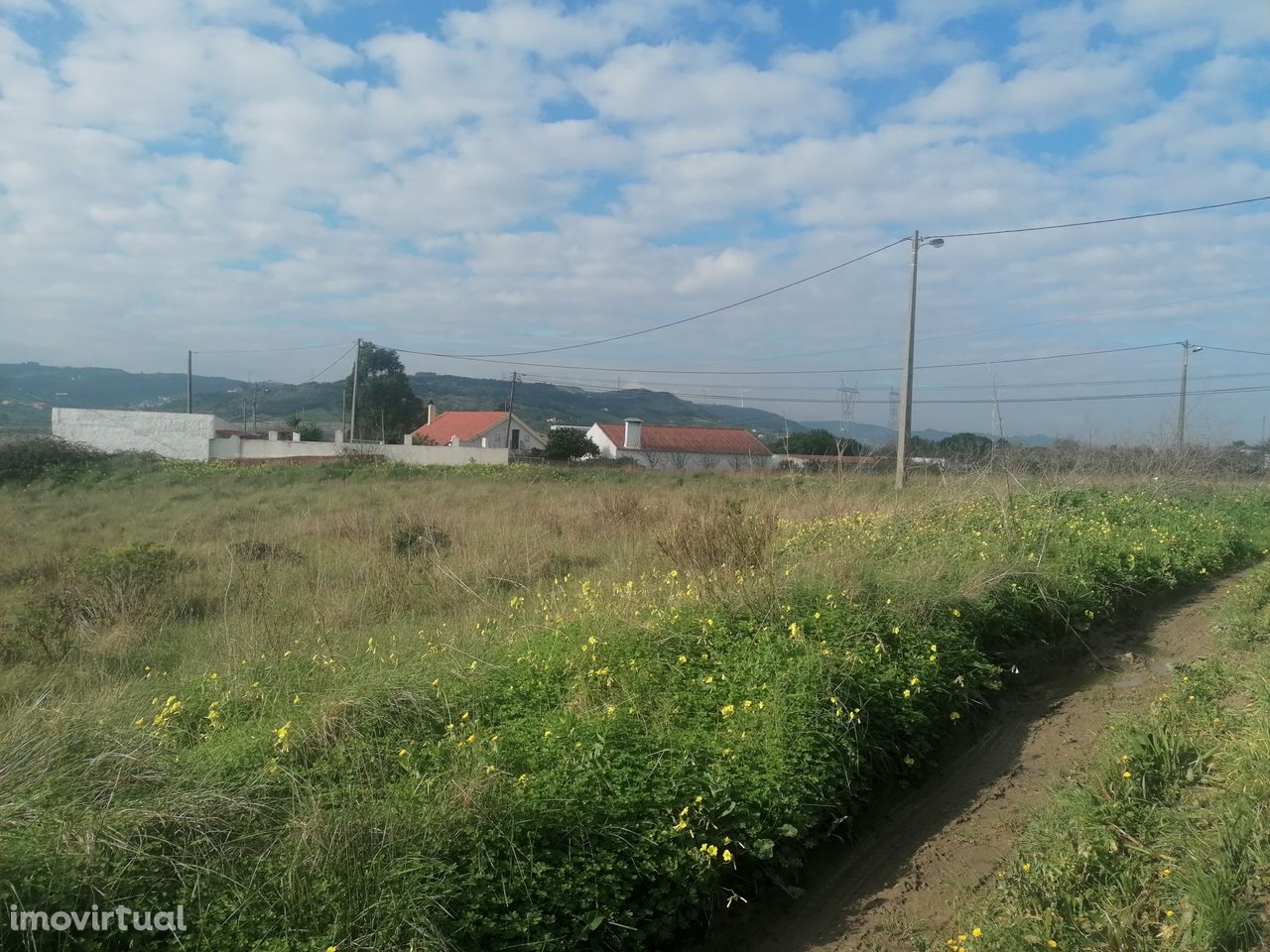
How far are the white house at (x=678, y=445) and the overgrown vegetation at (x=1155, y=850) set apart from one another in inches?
1664

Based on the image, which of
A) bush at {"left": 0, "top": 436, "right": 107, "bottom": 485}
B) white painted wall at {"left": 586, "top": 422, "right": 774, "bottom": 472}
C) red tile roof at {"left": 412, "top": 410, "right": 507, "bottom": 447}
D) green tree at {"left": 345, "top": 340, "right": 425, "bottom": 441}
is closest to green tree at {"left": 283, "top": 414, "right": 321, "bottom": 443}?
green tree at {"left": 345, "top": 340, "right": 425, "bottom": 441}

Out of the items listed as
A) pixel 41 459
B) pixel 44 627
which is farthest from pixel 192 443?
pixel 44 627

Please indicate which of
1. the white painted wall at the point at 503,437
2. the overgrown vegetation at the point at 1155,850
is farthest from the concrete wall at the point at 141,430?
the overgrown vegetation at the point at 1155,850

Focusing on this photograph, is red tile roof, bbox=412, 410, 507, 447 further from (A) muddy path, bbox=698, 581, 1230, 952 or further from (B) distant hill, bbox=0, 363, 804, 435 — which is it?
(A) muddy path, bbox=698, 581, 1230, 952

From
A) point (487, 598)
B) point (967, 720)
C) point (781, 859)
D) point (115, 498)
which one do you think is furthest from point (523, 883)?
point (115, 498)

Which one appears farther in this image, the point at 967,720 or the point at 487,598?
the point at 487,598

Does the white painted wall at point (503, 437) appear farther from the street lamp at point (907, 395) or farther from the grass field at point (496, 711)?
the grass field at point (496, 711)

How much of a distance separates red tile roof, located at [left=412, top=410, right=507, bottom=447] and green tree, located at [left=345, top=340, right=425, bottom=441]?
6.54 ft

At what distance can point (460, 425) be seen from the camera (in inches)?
2357

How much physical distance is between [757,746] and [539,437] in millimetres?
57653

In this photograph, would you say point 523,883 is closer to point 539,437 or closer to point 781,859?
point 781,859

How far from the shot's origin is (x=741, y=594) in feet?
20.6

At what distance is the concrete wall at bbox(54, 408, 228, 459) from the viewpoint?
43.5 metres

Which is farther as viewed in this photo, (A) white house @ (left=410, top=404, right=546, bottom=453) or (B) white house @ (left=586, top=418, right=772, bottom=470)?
(A) white house @ (left=410, top=404, right=546, bottom=453)
